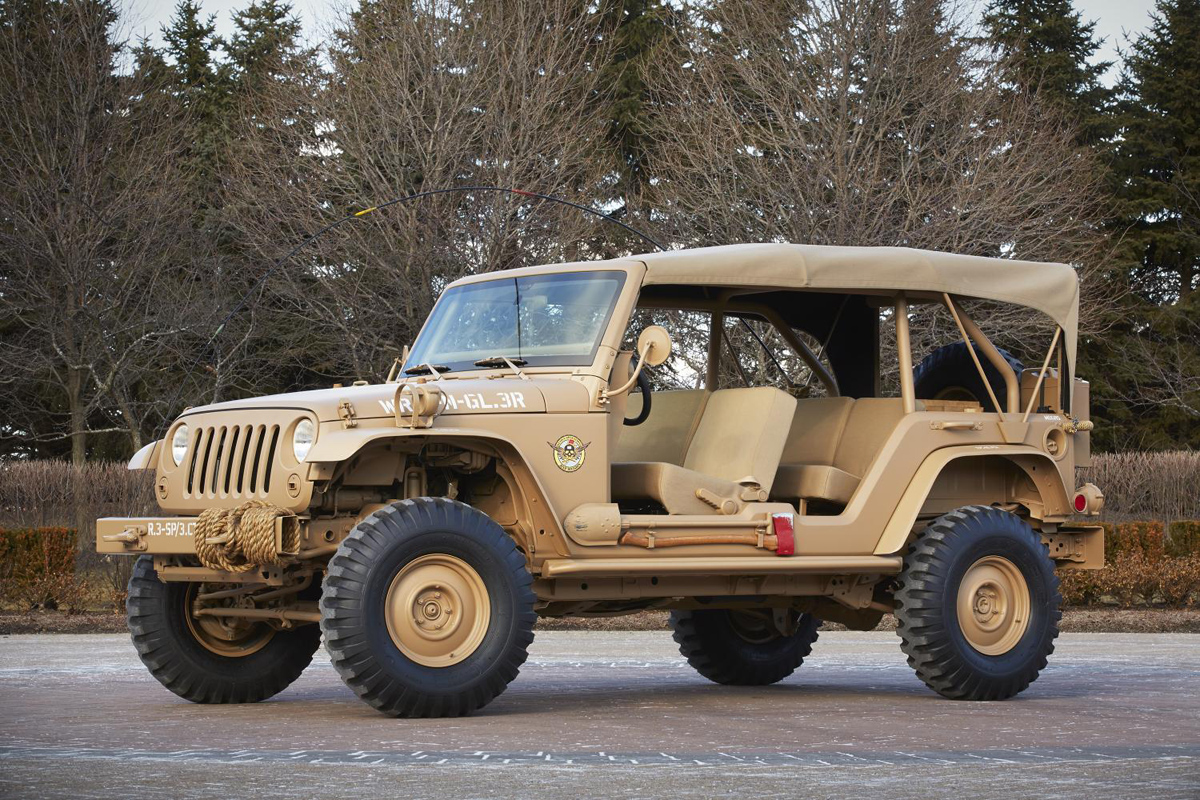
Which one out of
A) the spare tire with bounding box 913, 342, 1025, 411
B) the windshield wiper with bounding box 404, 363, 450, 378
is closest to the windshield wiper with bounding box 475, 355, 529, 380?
the windshield wiper with bounding box 404, 363, 450, 378

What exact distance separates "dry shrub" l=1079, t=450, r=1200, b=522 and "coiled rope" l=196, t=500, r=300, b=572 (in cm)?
1762

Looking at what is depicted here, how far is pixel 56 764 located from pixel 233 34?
40.2 meters

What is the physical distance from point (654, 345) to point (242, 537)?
8.04ft

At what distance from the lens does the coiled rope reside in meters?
8.79

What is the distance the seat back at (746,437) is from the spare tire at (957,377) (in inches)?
60.3

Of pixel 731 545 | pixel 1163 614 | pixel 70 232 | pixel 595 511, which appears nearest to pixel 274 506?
pixel 595 511

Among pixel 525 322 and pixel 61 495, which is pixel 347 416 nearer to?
pixel 525 322

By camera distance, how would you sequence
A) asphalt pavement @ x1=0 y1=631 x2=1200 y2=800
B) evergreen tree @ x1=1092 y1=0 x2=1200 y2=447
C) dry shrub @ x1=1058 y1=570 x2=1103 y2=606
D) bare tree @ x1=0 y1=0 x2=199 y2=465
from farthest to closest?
evergreen tree @ x1=1092 y1=0 x2=1200 y2=447 < bare tree @ x1=0 y1=0 x2=199 y2=465 < dry shrub @ x1=1058 y1=570 x2=1103 y2=606 < asphalt pavement @ x1=0 y1=631 x2=1200 y2=800

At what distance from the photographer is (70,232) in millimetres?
29328

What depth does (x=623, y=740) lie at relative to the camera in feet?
26.8

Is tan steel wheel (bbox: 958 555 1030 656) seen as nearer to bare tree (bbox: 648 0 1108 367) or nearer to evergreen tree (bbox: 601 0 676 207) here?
bare tree (bbox: 648 0 1108 367)

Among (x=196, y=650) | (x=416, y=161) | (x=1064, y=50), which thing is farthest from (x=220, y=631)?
(x=1064, y=50)

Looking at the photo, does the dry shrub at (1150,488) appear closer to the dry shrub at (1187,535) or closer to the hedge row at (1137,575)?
the dry shrub at (1187,535)

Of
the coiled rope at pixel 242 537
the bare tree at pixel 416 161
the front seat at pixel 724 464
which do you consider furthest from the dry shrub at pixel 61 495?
the coiled rope at pixel 242 537
